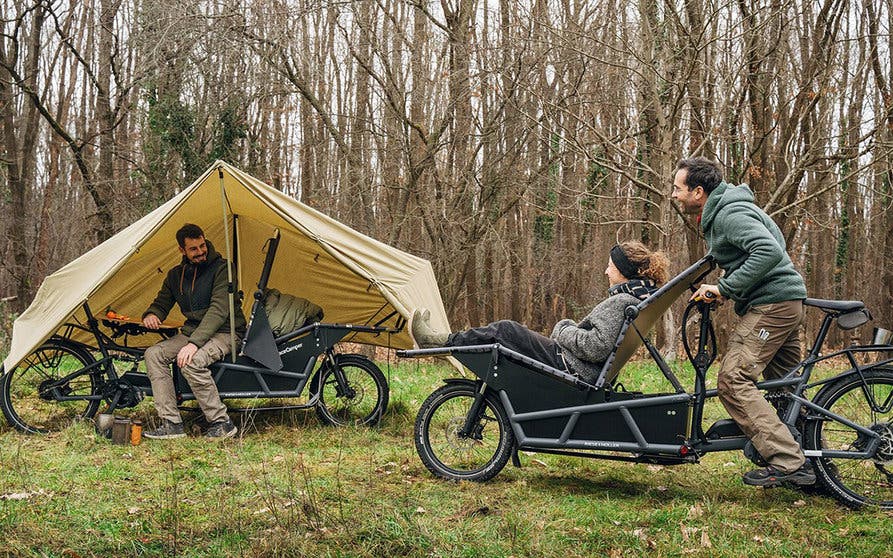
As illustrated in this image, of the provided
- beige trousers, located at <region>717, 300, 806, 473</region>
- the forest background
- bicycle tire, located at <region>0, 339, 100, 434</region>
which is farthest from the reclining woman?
the forest background

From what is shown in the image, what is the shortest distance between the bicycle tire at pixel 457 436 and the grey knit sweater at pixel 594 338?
53 cm

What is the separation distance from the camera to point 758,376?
15.4 ft

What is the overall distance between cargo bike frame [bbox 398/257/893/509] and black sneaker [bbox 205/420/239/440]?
79.5 inches

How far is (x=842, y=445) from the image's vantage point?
4734 millimetres

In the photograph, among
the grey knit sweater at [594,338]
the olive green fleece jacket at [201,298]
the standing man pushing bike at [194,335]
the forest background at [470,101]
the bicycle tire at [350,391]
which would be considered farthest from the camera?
the forest background at [470,101]

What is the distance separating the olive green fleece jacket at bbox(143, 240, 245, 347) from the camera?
22.4 ft

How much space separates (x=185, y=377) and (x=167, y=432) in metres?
0.42

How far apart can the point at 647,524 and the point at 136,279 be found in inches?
197

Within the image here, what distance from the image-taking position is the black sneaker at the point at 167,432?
655cm

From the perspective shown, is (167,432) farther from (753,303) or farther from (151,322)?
(753,303)

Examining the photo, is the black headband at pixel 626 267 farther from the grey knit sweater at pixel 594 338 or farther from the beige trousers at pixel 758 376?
the beige trousers at pixel 758 376

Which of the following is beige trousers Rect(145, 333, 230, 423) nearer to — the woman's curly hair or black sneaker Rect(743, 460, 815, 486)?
the woman's curly hair

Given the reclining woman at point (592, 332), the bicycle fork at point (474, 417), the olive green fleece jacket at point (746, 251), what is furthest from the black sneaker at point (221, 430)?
the olive green fleece jacket at point (746, 251)

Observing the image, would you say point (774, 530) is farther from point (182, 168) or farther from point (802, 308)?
point (182, 168)
